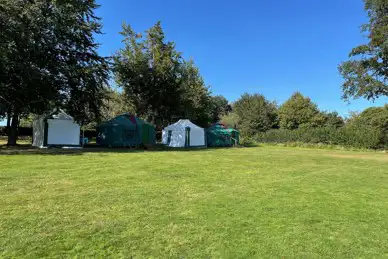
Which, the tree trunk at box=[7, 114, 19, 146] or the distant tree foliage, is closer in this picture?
the tree trunk at box=[7, 114, 19, 146]

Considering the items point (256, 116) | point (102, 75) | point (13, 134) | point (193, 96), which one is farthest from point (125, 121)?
point (256, 116)

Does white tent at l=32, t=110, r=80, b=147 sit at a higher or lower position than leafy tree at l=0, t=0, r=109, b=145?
lower

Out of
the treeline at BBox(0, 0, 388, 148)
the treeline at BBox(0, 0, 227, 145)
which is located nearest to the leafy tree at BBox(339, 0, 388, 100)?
the treeline at BBox(0, 0, 388, 148)

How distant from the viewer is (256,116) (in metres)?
42.5

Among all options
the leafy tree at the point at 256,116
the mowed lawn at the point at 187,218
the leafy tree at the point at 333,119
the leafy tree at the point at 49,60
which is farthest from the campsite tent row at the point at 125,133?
the leafy tree at the point at 333,119

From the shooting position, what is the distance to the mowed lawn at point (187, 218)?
354cm

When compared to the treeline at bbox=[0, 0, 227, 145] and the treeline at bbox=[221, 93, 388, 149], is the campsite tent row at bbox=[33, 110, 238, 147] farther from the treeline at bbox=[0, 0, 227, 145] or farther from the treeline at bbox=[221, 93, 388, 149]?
the treeline at bbox=[221, 93, 388, 149]

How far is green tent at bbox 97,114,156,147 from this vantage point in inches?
939

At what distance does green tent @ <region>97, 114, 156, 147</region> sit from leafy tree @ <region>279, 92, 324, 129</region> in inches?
1003

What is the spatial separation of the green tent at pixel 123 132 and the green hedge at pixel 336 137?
1661cm

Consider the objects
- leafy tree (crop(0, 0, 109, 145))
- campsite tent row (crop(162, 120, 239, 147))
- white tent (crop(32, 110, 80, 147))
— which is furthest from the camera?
campsite tent row (crop(162, 120, 239, 147))

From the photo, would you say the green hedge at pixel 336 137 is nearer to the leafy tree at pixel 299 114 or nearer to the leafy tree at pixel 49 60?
the leafy tree at pixel 299 114

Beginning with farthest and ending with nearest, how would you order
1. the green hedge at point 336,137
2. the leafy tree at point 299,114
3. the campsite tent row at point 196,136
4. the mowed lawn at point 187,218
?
1. the leafy tree at point 299,114
2. the green hedge at point 336,137
3. the campsite tent row at point 196,136
4. the mowed lawn at point 187,218

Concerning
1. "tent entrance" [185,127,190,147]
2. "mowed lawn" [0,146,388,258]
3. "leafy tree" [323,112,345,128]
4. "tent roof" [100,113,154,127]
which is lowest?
"mowed lawn" [0,146,388,258]
